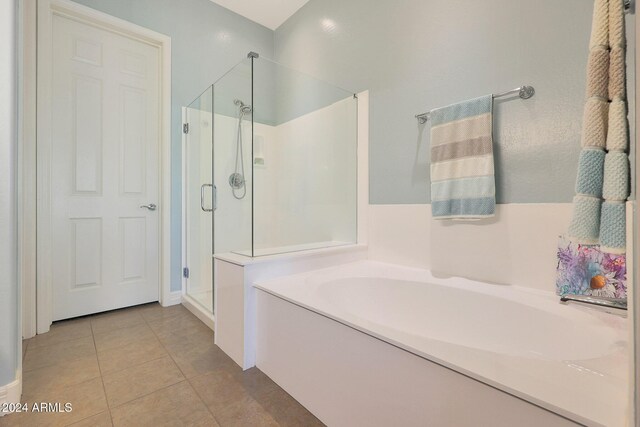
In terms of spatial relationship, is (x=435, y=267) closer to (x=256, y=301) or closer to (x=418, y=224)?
(x=418, y=224)

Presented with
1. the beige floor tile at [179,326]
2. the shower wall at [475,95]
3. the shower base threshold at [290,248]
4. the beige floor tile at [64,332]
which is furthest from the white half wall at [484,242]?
the beige floor tile at [64,332]

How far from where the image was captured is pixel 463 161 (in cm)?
155

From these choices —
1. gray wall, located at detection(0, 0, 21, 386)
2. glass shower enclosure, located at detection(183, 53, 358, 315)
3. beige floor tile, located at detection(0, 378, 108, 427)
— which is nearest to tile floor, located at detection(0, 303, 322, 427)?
beige floor tile, located at detection(0, 378, 108, 427)

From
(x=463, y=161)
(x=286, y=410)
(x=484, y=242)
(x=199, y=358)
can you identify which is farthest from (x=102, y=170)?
(x=484, y=242)

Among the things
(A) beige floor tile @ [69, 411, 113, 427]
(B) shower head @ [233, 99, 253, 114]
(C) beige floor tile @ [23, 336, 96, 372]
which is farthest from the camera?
(B) shower head @ [233, 99, 253, 114]

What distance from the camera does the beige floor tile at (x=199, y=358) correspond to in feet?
5.07

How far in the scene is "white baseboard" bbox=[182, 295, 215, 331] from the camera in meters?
2.05

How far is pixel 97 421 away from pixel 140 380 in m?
0.27

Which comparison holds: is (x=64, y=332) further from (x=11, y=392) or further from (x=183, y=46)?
(x=183, y=46)

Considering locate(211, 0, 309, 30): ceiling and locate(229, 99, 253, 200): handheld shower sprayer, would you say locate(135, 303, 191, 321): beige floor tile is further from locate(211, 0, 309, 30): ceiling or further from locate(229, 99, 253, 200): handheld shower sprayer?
locate(211, 0, 309, 30): ceiling

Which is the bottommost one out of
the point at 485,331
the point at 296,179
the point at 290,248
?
the point at 485,331

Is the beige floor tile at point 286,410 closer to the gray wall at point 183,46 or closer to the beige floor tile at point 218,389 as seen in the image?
the beige floor tile at point 218,389

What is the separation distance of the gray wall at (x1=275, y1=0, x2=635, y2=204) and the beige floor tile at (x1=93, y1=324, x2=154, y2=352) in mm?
1869

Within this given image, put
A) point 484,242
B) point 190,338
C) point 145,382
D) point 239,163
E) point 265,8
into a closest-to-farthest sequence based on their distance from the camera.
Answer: point 145,382, point 484,242, point 190,338, point 239,163, point 265,8
